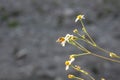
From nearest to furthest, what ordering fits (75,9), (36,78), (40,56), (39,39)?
(36,78) < (40,56) < (39,39) < (75,9)

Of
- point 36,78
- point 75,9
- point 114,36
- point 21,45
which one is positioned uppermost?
point 75,9

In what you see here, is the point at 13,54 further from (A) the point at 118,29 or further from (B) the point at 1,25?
(A) the point at 118,29

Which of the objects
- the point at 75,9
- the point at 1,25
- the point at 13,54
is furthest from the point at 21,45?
the point at 75,9

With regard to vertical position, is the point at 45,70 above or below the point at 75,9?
below

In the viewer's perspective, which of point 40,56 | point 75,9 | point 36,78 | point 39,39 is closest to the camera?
point 36,78

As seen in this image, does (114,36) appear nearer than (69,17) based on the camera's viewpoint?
Yes

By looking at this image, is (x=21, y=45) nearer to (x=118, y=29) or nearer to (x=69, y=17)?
(x=69, y=17)
